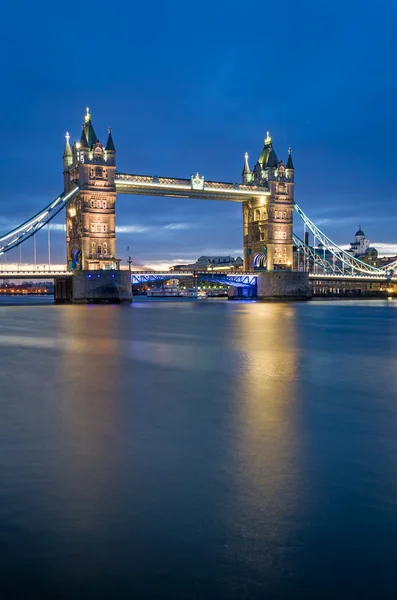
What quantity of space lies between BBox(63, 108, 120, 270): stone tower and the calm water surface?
43233mm

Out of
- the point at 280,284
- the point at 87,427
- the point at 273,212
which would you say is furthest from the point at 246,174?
the point at 87,427

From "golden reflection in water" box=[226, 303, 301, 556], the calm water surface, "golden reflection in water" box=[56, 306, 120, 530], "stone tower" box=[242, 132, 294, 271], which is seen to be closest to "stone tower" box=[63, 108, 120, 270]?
"stone tower" box=[242, 132, 294, 271]

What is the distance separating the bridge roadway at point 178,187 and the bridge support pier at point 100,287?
891 centimetres

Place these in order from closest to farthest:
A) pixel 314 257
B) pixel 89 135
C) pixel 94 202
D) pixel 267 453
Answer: pixel 267 453 < pixel 94 202 < pixel 89 135 < pixel 314 257

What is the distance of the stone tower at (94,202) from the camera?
173 ft

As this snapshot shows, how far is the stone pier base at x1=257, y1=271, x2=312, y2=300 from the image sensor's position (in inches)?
2532

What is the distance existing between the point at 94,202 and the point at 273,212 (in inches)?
872

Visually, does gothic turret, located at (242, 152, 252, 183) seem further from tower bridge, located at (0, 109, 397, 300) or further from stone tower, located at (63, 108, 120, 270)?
stone tower, located at (63, 108, 120, 270)

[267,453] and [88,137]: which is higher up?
[88,137]

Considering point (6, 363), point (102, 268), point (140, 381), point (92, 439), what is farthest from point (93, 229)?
point (92, 439)

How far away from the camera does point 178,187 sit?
54562mm

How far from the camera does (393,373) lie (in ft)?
40.1

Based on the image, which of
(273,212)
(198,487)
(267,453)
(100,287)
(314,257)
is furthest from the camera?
(314,257)

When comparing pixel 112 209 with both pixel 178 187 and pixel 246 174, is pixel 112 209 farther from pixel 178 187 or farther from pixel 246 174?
pixel 246 174
